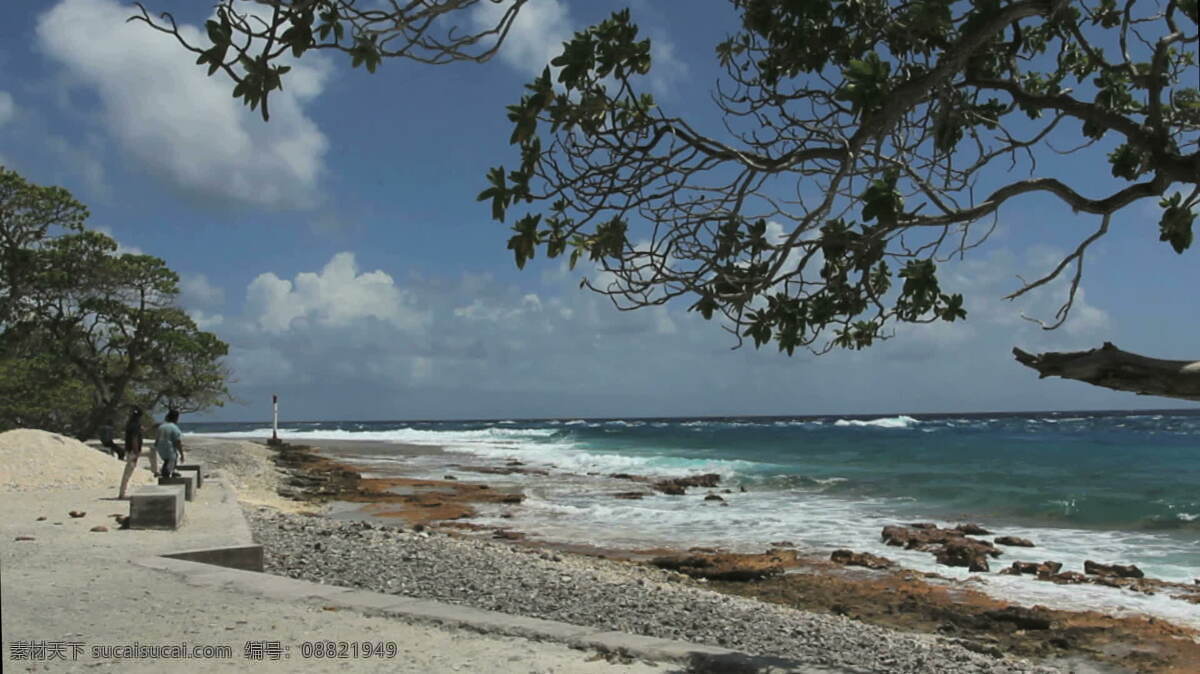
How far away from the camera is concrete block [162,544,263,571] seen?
765 cm

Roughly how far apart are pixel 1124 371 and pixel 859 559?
869 centimetres

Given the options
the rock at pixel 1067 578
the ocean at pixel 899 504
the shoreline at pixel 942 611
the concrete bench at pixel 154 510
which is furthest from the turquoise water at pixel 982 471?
the concrete bench at pixel 154 510

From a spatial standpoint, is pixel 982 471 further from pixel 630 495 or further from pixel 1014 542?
pixel 1014 542

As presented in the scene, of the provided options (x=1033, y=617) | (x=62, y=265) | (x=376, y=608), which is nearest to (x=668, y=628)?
→ (x=376, y=608)

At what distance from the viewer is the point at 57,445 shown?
14.8 meters

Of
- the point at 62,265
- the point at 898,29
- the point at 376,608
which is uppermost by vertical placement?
the point at 62,265

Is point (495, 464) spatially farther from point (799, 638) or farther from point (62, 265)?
point (799, 638)

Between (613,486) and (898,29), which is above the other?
(898,29)

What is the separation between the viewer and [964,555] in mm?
12391

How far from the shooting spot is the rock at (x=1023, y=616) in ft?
28.6

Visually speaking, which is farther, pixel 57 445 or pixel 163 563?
pixel 57 445

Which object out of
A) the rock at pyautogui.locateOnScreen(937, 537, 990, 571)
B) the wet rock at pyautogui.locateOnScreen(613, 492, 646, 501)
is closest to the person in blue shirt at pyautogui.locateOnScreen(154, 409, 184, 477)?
the rock at pyautogui.locateOnScreen(937, 537, 990, 571)

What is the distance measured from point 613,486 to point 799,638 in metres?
17.7

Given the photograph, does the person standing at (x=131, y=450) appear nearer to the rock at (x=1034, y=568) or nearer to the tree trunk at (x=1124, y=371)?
the tree trunk at (x=1124, y=371)
